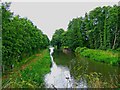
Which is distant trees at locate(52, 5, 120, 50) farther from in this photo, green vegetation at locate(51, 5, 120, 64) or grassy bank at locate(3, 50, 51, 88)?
grassy bank at locate(3, 50, 51, 88)

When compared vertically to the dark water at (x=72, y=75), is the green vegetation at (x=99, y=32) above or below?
above

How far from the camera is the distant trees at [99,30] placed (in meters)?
52.7

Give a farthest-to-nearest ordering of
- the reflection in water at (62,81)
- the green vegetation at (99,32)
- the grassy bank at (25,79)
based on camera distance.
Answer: the green vegetation at (99,32) < the reflection in water at (62,81) < the grassy bank at (25,79)

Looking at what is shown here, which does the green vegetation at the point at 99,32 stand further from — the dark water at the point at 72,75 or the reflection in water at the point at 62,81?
the reflection in water at the point at 62,81

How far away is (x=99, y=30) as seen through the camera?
59469 mm

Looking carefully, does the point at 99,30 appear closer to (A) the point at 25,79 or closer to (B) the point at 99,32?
(B) the point at 99,32

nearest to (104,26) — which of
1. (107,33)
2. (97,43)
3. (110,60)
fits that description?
(107,33)

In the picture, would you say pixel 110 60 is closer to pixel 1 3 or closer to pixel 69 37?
pixel 1 3

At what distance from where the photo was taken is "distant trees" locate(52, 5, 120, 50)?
5272cm

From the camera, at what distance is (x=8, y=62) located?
19.0 metres

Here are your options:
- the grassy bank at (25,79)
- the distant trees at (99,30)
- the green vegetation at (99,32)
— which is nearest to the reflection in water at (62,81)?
the grassy bank at (25,79)

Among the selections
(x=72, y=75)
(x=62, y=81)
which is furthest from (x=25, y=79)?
(x=72, y=75)

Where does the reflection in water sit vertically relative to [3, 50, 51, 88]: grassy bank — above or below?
below

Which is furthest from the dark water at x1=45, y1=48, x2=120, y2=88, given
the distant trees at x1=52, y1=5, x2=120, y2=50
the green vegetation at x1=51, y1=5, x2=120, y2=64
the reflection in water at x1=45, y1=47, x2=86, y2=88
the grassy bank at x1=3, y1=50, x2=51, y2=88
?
the distant trees at x1=52, y1=5, x2=120, y2=50
